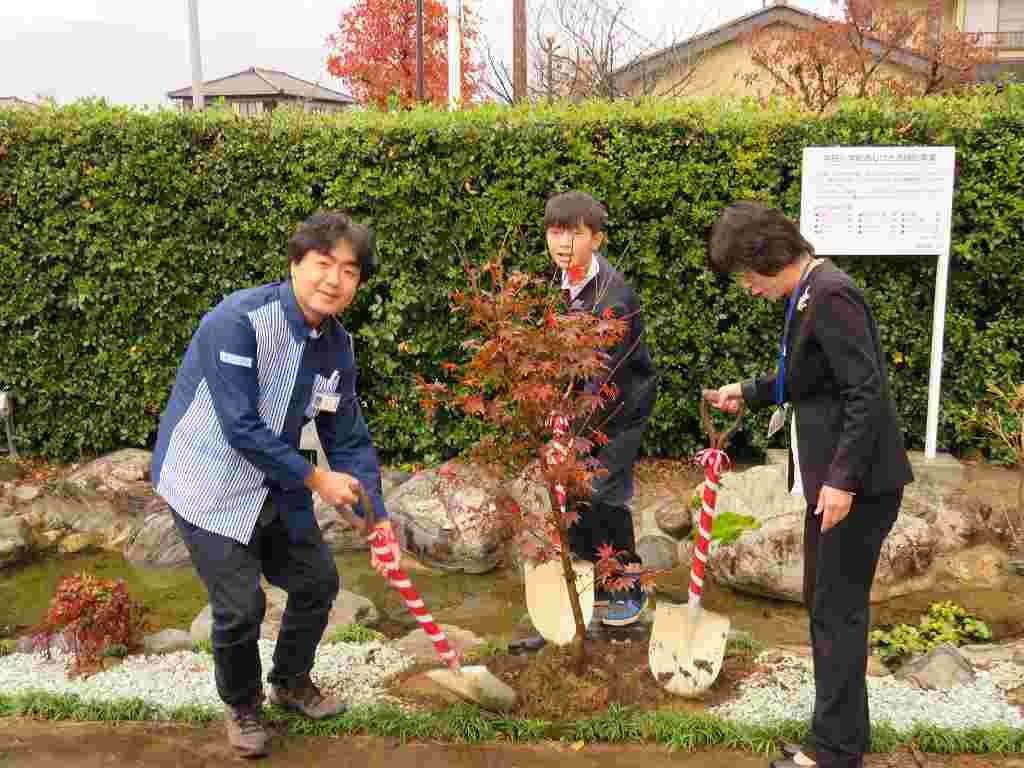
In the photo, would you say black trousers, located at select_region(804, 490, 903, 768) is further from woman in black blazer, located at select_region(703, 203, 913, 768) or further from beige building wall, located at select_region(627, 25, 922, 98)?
beige building wall, located at select_region(627, 25, 922, 98)

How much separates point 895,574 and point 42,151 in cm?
660

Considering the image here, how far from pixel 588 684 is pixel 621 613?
653mm

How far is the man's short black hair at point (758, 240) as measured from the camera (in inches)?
116

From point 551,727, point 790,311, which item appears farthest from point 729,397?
point 551,727

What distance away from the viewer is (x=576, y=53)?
18.7 m

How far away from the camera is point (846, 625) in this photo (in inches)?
115

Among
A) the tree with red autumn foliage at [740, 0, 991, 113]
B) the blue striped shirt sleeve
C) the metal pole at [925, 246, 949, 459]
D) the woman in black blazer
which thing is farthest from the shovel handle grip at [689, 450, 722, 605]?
the tree with red autumn foliage at [740, 0, 991, 113]

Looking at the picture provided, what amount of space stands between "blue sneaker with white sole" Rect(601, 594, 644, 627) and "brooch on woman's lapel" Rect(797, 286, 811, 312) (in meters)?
1.84

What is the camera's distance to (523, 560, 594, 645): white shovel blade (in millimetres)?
3959

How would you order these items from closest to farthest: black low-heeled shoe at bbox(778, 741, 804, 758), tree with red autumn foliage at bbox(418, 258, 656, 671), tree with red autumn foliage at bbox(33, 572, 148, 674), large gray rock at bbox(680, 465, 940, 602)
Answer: black low-heeled shoe at bbox(778, 741, 804, 758) → tree with red autumn foliage at bbox(418, 258, 656, 671) → tree with red autumn foliage at bbox(33, 572, 148, 674) → large gray rock at bbox(680, 465, 940, 602)

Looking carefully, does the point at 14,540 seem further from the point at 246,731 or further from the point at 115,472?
the point at 246,731

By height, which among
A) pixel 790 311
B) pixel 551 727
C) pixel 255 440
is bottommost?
pixel 551 727

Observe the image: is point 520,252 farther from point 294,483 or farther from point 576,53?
point 576,53

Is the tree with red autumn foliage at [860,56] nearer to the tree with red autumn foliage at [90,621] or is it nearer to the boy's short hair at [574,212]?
the boy's short hair at [574,212]
